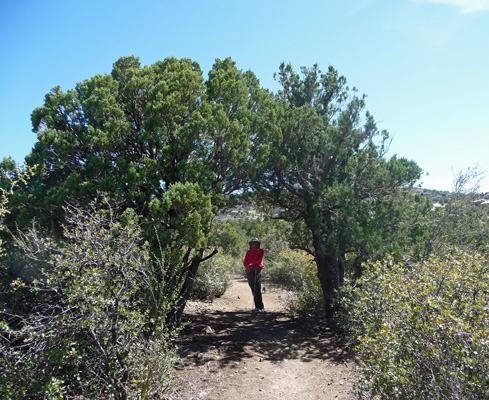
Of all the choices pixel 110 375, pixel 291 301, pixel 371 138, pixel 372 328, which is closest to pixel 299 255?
pixel 291 301

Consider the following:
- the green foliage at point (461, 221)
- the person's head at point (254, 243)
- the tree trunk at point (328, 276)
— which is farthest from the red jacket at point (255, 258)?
the green foliage at point (461, 221)

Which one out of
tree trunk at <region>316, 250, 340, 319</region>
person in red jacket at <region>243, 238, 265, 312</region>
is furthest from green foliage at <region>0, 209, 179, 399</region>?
person in red jacket at <region>243, 238, 265, 312</region>

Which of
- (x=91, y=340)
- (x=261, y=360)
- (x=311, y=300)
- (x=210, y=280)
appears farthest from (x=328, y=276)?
(x=91, y=340)

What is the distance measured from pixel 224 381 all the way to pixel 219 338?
69.4 inches

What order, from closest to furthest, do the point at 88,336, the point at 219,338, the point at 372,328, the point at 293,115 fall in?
the point at 88,336, the point at 372,328, the point at 219,338, the point at 293,115

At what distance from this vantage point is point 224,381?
15.9 feet

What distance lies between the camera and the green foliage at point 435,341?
2.43 m

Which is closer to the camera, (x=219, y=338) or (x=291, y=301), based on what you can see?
(x=219, y=338)

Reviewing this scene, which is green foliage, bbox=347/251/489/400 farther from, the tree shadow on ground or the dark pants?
the dark pants

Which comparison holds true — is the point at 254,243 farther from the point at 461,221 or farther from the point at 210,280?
the point at 461,221

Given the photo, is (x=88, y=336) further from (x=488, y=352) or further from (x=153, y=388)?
(x=488, y=352)

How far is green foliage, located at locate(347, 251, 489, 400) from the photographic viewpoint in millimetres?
2432

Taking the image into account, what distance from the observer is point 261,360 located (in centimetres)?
572

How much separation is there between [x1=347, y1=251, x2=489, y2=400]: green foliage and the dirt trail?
2.74ft
